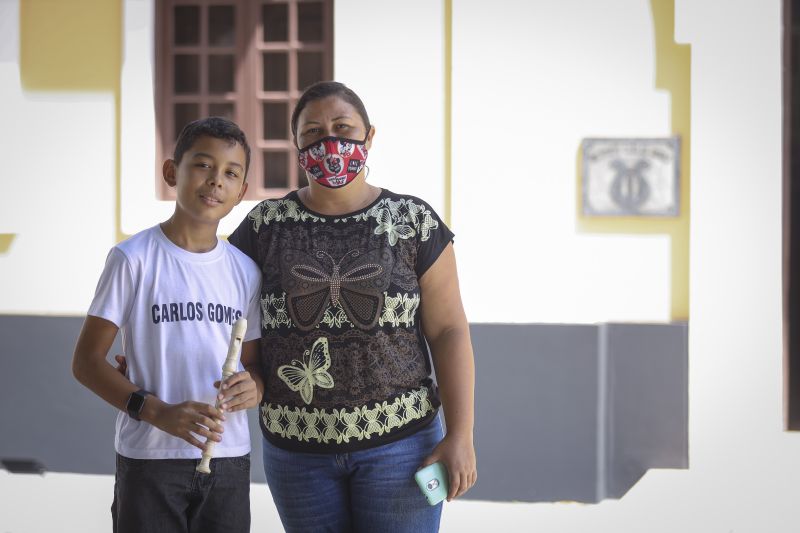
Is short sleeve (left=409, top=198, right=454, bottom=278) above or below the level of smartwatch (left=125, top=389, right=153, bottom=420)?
above

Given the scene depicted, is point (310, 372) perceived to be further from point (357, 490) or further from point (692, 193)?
point (692, 193)

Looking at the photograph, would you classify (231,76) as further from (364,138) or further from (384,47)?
(364,138)

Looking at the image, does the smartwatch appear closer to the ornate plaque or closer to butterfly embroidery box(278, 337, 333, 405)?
butterfly embroidery box(278, 337, 333, 405)

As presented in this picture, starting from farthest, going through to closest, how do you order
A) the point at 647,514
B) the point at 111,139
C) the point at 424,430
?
the point at 111,139, the point at 647,514, the point at 424,430

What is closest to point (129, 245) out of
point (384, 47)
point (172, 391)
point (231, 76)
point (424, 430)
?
point (172, 391)

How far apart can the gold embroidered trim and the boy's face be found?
52 centimetres

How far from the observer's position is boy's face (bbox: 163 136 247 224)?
2098 millimetres

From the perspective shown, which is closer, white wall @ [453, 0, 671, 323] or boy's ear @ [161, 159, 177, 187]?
boy's ear @ [161, 159, 177, 187]

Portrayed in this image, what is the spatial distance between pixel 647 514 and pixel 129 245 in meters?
3.34

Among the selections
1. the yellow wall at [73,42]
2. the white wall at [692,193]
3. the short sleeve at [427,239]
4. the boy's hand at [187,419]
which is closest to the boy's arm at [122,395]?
the boy's hand at [187,419]

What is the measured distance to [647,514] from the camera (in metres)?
4.40

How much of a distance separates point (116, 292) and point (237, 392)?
0.37 metres

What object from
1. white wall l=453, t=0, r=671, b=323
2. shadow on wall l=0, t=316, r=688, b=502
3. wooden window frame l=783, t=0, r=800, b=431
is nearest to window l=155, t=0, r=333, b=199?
white wall l=453, t=0, r=671, b=323

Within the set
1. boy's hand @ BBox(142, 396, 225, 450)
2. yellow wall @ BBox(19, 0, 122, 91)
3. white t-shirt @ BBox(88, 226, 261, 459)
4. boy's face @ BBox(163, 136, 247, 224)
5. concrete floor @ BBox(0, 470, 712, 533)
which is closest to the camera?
boy's hand @ BBox(142, 396, 225, 450)
